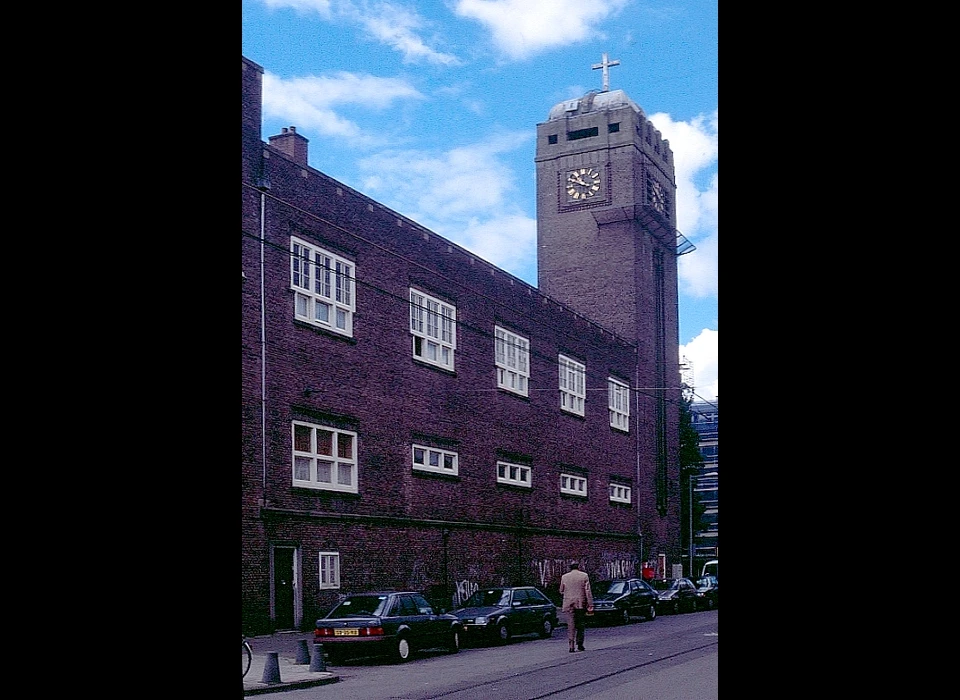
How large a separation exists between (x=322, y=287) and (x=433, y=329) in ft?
16.3

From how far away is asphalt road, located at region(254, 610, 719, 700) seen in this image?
12.6 metres

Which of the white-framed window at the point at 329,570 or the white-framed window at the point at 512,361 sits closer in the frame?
the white-framed window at the point at 329,570

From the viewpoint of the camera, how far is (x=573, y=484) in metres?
36.7

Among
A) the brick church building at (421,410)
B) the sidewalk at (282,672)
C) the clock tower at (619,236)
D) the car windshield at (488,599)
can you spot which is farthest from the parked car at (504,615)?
the clock tower at (619,236)

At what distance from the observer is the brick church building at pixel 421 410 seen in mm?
22531

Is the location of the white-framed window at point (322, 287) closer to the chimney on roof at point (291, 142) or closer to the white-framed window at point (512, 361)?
the chimney on roof at point (291, 142)

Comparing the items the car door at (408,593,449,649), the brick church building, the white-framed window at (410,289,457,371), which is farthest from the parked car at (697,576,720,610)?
the car door at (408,593,449,649)

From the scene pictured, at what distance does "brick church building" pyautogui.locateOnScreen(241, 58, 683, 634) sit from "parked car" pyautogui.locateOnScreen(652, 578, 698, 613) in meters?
3.53

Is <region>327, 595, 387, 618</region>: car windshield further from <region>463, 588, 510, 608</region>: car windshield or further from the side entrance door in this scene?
the side entrance door

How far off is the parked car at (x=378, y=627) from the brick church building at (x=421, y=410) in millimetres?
3489

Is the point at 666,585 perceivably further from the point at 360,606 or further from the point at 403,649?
the point at 360,606
